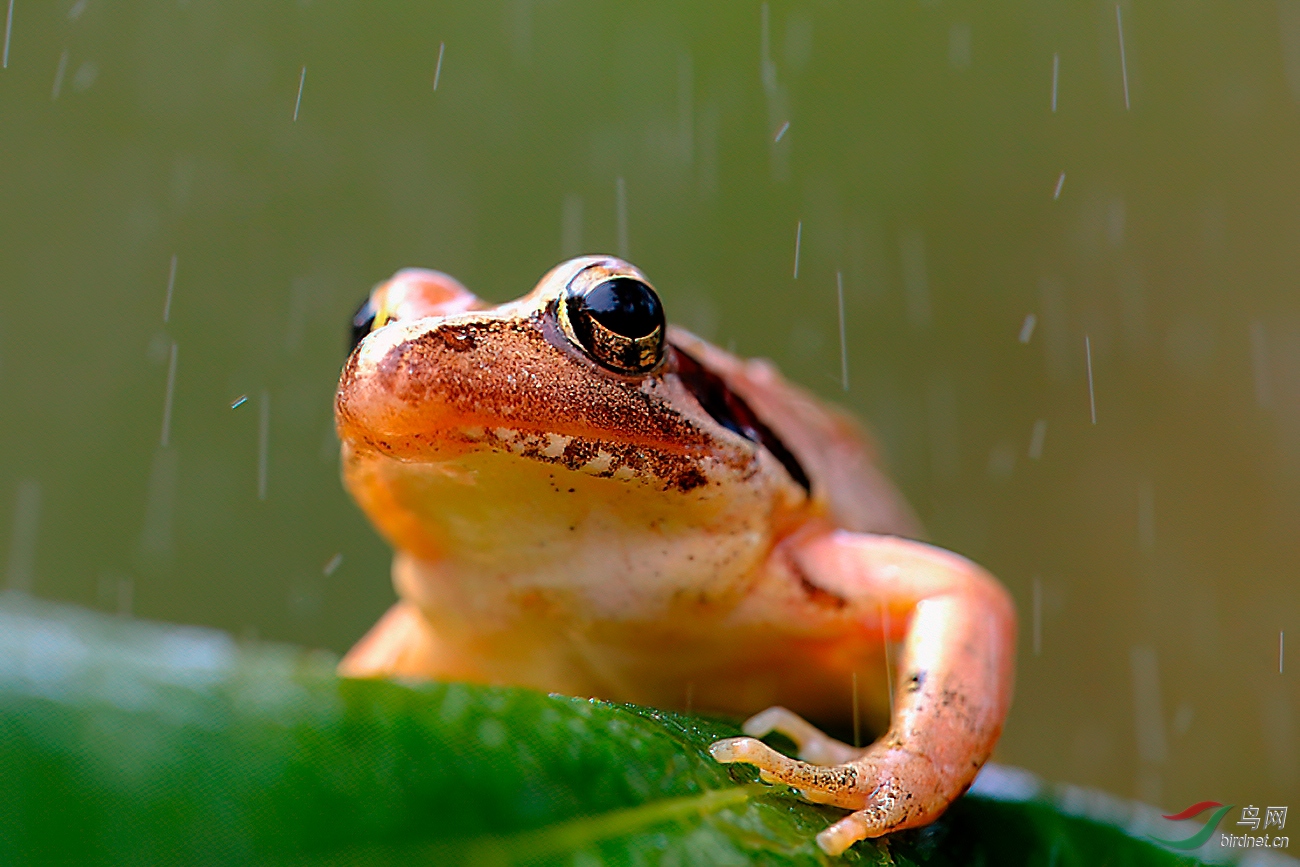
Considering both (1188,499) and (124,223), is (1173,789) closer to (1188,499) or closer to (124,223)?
(1188,499)

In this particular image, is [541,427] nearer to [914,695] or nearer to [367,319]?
[367,319]

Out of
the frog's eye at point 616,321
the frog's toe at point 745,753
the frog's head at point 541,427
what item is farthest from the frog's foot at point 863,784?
the frog's eye at point 616,321

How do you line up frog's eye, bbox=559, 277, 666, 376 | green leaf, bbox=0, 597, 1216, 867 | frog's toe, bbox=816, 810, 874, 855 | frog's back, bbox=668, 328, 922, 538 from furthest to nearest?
frog's back, bbox=668, 328, 922, 538, frog's eye, bbox=559, 277, 666, 376, frog's toe, bbox=816, 810, 874, 855, green leaf, bbox=0, 597, 1216, 867

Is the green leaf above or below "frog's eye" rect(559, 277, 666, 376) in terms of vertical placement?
below

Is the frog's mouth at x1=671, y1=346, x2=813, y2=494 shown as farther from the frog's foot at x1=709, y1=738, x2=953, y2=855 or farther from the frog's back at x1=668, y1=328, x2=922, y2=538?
the frog's foot at x1=709, y1=738, x2=953, y2=855

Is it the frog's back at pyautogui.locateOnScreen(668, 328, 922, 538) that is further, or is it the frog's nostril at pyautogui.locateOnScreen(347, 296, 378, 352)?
the frog's back at pyautogui.locateOnScreen(668, 328, 922, 538)

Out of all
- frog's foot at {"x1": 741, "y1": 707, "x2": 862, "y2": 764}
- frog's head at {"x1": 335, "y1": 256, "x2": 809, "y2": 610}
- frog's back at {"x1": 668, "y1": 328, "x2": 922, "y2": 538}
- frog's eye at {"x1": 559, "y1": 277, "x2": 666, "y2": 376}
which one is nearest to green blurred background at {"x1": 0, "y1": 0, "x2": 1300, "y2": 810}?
frog's back at {"x1": 668, "y1": 328, "x2": 922, "y2": 538}

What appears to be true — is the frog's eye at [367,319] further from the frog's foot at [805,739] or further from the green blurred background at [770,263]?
the green blurred background at [770,263]
